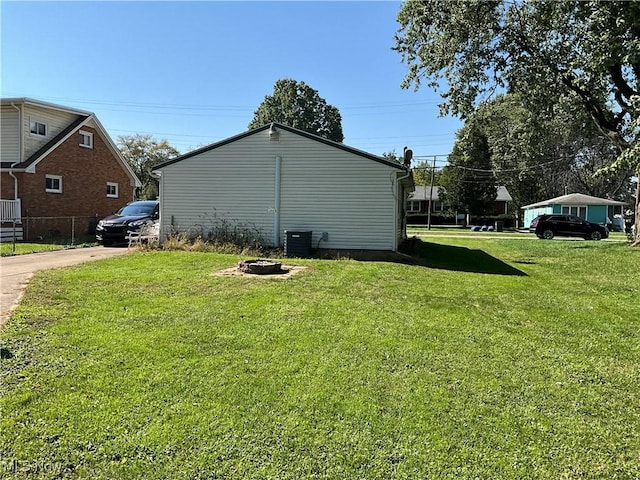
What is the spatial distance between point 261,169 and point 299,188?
1.40 meters

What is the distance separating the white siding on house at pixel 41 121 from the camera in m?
18.5

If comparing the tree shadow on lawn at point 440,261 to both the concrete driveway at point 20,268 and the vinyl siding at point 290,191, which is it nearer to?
the vinyl siding at point 290,191

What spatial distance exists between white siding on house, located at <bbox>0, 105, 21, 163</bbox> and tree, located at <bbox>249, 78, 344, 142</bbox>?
41.4m

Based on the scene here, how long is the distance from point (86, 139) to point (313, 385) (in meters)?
22.5

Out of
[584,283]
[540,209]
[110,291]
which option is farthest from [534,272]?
[540,209]

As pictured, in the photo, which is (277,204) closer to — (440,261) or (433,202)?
(440,261)

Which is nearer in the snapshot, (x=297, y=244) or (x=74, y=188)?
(x=297, y=244)

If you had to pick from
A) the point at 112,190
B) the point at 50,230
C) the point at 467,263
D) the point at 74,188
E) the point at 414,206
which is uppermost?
the point at 414,206

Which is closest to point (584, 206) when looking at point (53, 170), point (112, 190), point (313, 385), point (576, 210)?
point (576, 210)

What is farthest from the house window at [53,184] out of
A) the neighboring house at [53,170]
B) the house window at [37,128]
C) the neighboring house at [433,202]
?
the neighboring house at [433,202]

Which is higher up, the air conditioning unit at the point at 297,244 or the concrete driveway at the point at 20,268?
the air conditioning unit at the point at 297,244

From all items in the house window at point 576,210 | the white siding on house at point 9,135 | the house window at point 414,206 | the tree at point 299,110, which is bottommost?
the house window at point 576,210

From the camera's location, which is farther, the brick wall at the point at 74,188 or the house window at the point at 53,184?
the house window at the point at 53,184

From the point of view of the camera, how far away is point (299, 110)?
59.0 m
